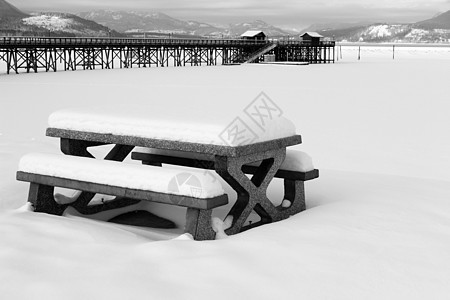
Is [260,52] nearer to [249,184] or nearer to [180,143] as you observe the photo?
[249,184]

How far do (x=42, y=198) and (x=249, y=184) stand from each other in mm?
1921

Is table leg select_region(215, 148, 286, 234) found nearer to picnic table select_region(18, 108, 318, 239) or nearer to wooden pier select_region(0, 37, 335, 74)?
picnic table select_region(18, 108, 318, 239)

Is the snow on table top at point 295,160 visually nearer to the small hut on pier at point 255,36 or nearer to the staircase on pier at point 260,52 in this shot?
the staircase on pier at point 260,52

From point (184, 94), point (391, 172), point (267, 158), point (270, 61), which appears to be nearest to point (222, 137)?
point (267, 158)

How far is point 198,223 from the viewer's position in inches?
201

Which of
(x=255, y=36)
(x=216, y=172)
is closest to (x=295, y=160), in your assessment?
(x=216, y=172)

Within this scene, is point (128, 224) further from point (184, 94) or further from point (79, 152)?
point (184, 94)

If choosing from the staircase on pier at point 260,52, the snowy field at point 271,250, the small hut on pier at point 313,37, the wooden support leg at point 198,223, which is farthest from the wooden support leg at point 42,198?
the small hut on pier at point 313,37

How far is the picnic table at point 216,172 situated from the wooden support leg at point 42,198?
0.02 meters

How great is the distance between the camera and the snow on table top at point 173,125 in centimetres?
525

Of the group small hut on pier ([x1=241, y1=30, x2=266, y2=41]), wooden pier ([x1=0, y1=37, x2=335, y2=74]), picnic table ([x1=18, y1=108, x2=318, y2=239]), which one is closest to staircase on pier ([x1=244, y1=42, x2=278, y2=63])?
wooden pier ([x1=0, y1=37, x2=335, y2=74])

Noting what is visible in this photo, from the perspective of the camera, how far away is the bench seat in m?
4.99

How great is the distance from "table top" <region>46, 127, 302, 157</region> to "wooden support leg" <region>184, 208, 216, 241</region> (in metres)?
0.48

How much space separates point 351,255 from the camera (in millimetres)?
4762
